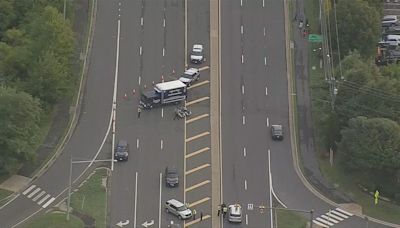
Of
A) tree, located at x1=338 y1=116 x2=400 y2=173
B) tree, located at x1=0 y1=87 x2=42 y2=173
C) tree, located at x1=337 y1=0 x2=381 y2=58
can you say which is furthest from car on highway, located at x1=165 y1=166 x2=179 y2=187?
tree, located at x1=337 y1=0 x2=381 y2=58

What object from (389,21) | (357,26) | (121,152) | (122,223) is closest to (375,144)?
(357,26)

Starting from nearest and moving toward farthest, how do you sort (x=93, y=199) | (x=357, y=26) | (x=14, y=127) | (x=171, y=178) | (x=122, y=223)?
(x=122, y=223)
(x=93, y=199)
(x=14, y=127)
(x=171, y=178)
(x=357, y=26)

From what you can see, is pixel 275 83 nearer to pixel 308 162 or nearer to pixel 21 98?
pixel 308 162

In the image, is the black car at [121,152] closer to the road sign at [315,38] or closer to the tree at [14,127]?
the tree at [14,127]

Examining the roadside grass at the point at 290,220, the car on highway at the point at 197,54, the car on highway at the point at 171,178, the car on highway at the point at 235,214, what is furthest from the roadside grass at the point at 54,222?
the car on highway at the point at 197,54

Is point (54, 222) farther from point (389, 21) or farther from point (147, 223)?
point (389, 21)

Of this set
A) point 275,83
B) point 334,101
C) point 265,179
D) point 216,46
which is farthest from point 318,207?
point 216,46
